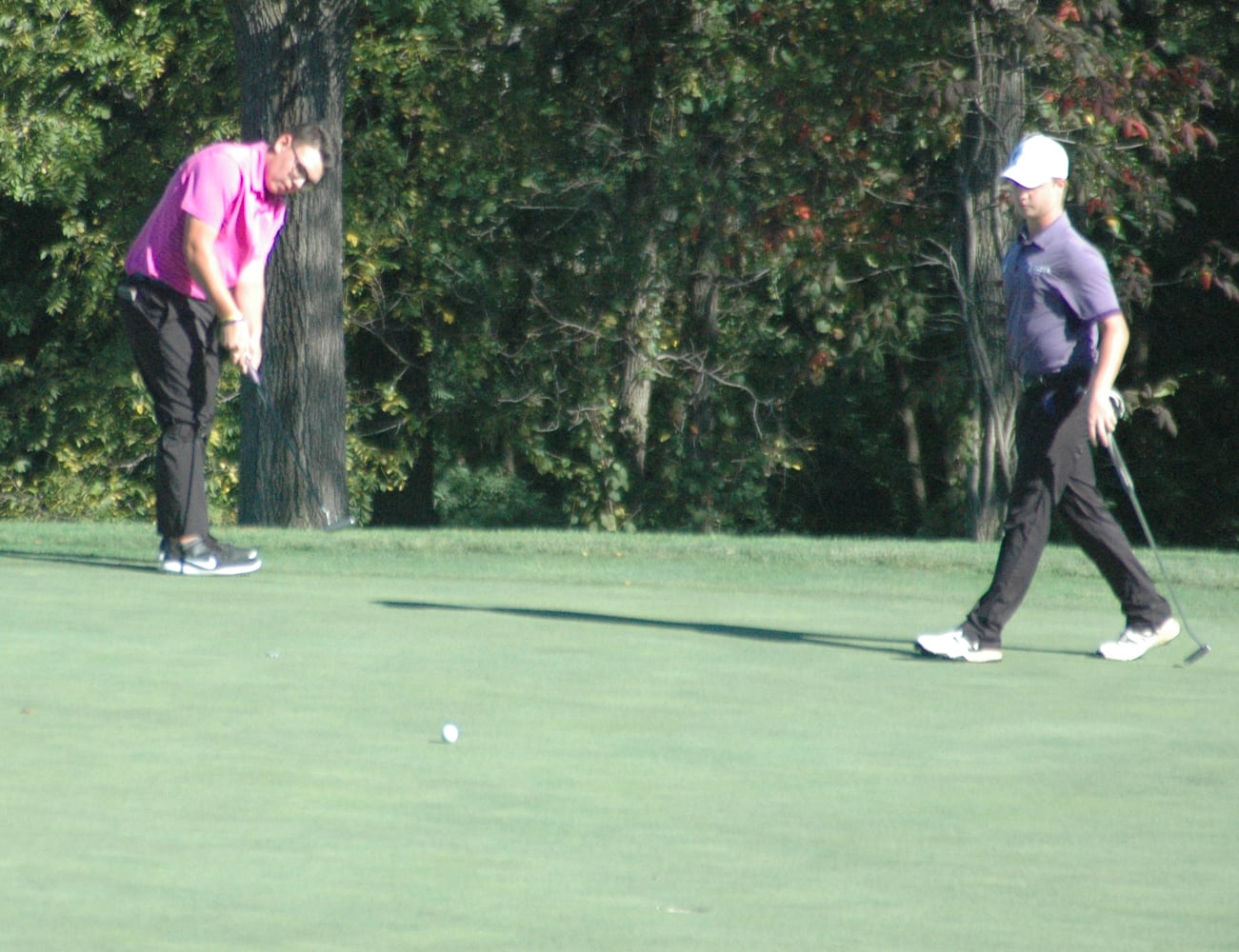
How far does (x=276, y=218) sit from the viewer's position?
28.4 feet

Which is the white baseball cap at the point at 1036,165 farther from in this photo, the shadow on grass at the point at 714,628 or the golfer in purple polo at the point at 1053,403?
the shadow on grass at the point at 714,628

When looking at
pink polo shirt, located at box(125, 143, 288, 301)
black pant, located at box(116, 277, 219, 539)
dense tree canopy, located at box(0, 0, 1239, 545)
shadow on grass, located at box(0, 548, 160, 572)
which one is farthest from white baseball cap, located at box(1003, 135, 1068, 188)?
dense tree canopy, located at box(0, 0, 1239, 545)

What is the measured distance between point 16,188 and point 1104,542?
1576 cm

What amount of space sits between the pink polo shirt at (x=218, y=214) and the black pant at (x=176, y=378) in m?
0.09

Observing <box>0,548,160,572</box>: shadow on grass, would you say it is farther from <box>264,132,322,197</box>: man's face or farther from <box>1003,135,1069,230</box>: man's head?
<box>1003,135,1069,230</box>: man's head

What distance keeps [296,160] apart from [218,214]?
0.38 meters

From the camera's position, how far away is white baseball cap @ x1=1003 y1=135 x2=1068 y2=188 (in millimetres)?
6887

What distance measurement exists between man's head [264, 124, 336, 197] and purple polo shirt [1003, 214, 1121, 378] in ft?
9.33

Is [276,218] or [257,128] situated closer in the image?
[276,218]

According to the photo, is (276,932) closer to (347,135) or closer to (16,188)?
(16,188)

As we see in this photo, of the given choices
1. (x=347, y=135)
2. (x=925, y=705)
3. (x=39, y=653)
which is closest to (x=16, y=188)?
(x=347, y=135)

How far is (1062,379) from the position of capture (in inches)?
277

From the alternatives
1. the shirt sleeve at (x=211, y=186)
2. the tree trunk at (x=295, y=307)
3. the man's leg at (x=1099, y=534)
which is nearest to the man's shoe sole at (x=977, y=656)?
the man's leg at (x=1099, y=534)

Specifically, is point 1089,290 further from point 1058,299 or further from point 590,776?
point 590,776
